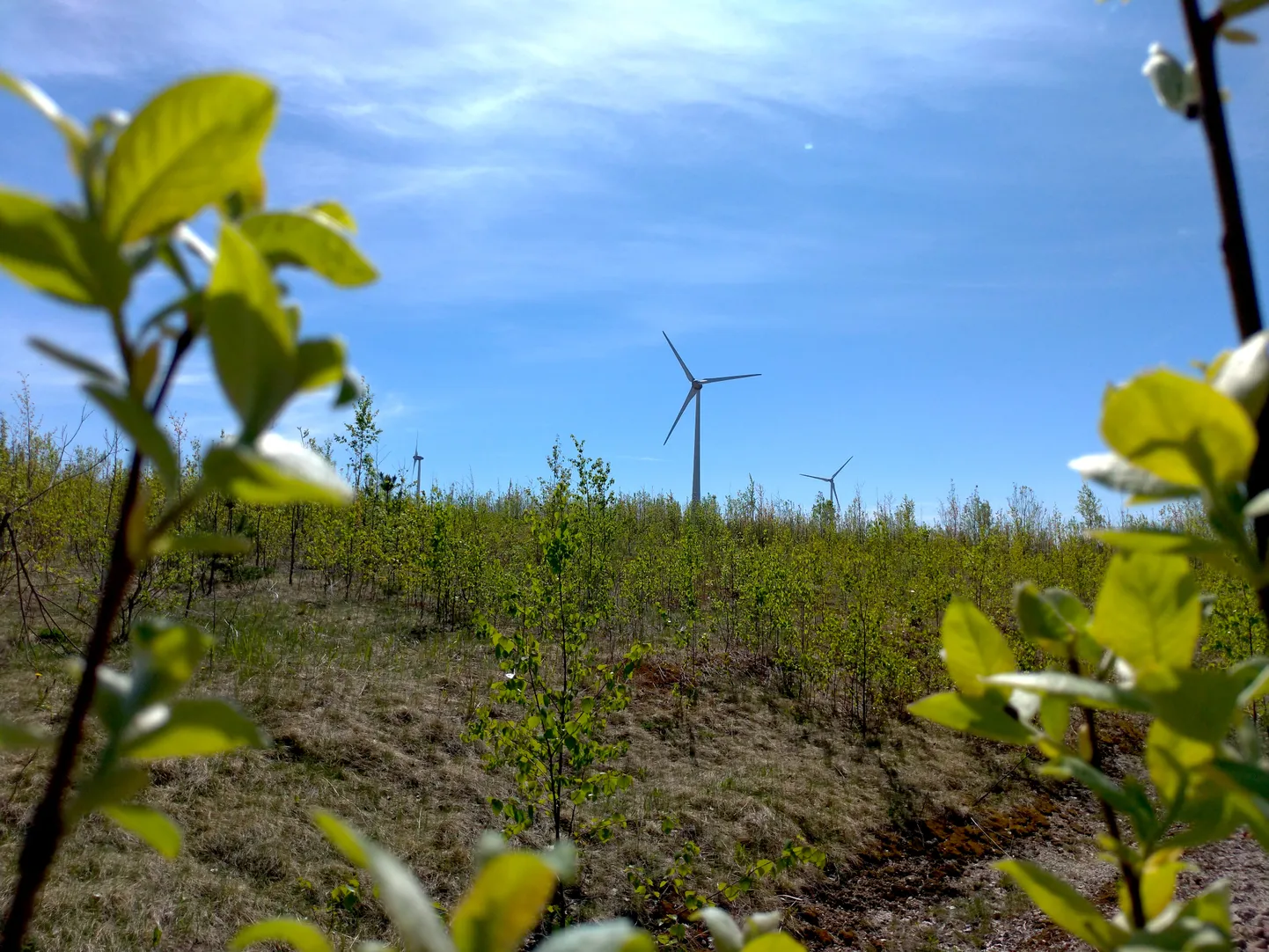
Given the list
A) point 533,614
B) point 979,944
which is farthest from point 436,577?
point 979,944

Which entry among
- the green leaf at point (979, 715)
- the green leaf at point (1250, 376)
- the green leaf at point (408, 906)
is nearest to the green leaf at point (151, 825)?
the green leaf at point (408, 906)

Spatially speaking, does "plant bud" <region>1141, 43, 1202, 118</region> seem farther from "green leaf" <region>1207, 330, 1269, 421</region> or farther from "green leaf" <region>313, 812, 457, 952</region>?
"green leaf" <region>313, 812, 457, 952</region>

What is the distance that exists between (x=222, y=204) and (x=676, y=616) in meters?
10.3

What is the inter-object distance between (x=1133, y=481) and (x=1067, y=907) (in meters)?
0.25

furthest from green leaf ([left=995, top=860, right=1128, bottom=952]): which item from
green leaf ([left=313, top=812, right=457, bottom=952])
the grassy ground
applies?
the grassy ground

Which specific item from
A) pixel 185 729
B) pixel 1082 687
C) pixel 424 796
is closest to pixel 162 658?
pixel 185 729

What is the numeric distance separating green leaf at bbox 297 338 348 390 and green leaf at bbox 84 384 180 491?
0.05 m

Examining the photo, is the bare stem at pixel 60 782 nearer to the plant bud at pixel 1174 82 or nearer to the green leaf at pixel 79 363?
the green leaf at pixel 79 363

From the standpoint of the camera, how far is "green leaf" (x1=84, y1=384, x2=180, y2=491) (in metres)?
A: 0.29

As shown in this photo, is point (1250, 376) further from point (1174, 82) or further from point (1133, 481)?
point (1174, 82)

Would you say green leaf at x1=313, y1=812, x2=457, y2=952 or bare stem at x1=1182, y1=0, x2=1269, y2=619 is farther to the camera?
bare stem at x1=1182, y1=0, x2=1269, y2=619

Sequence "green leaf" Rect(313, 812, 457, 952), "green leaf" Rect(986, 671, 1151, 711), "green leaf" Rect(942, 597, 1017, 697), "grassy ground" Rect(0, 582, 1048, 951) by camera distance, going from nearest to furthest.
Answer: "green leaf" Rect(313, 812, 457, 952) → "green leaf" Rect(986, 671, 1151, 711) → "green leaf" Rect(942, 597, 1017, 697) → "grassy ground" Rect(0, 582, 1048, 951)

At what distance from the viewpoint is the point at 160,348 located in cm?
33

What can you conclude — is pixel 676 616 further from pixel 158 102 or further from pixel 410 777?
pixel 158 102
